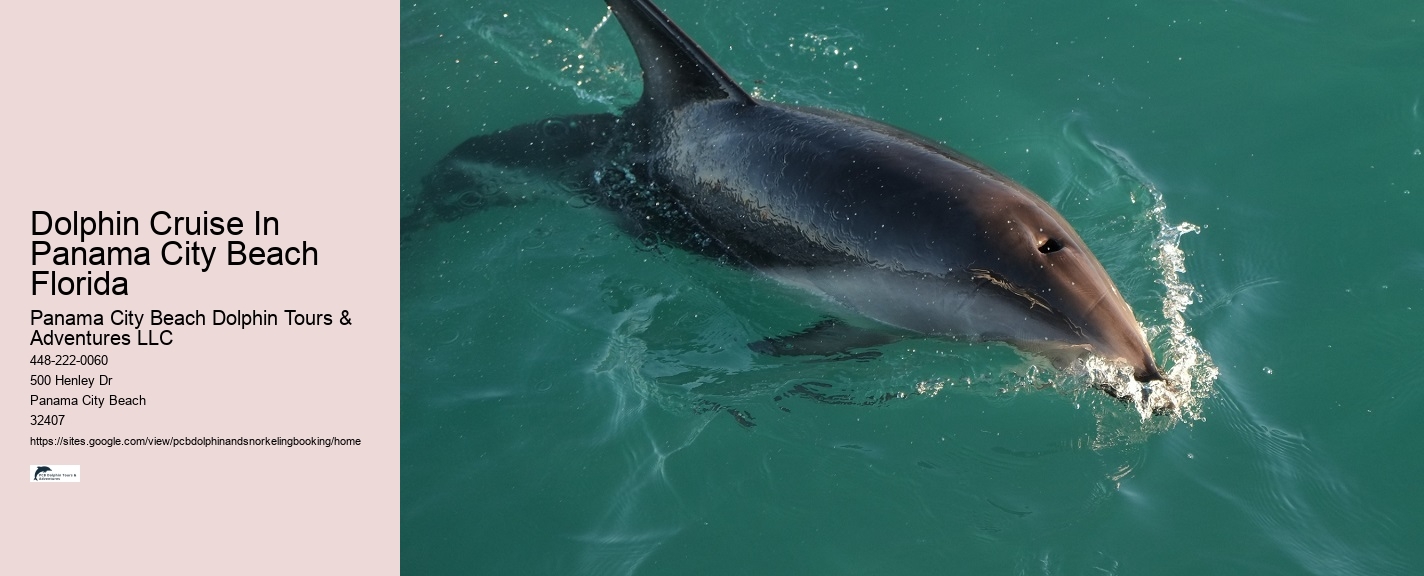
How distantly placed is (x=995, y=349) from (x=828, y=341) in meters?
1.20

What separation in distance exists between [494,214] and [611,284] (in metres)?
1.43

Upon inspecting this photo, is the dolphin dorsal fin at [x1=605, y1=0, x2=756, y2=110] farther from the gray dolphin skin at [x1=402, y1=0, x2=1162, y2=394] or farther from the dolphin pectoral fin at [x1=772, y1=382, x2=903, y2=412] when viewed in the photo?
the dolphin pectoral fin at [x1=772, y1=382, x2=903, y2=412]

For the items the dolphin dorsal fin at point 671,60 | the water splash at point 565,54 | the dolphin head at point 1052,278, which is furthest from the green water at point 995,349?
the dolphin dorsal fin at point 671,60

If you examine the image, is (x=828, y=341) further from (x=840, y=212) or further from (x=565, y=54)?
(x=565, y=54)

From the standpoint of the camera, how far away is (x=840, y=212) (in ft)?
25.2

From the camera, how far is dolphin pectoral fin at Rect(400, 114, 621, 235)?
9.53m

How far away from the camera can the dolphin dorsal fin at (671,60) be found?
27.3 feet

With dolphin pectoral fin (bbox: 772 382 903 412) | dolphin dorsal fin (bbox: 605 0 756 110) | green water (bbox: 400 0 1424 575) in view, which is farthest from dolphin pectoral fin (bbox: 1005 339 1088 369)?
dolphin dorsal fin (bbox: 605 0 756 110)

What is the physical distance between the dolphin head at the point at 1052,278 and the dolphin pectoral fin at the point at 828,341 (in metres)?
1.07

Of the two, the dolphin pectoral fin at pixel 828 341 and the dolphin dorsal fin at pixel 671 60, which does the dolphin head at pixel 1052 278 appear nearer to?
the dolphin pectoral fin at pixel 828 341

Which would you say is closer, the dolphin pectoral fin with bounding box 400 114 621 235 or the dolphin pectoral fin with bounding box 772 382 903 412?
the dolphin pectoral fin with bounding box 772 382 903 412

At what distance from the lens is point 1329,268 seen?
8695 mm

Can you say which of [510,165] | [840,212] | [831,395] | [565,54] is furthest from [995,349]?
[565,54]

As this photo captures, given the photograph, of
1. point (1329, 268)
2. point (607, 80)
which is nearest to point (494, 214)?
point (607, 80)
